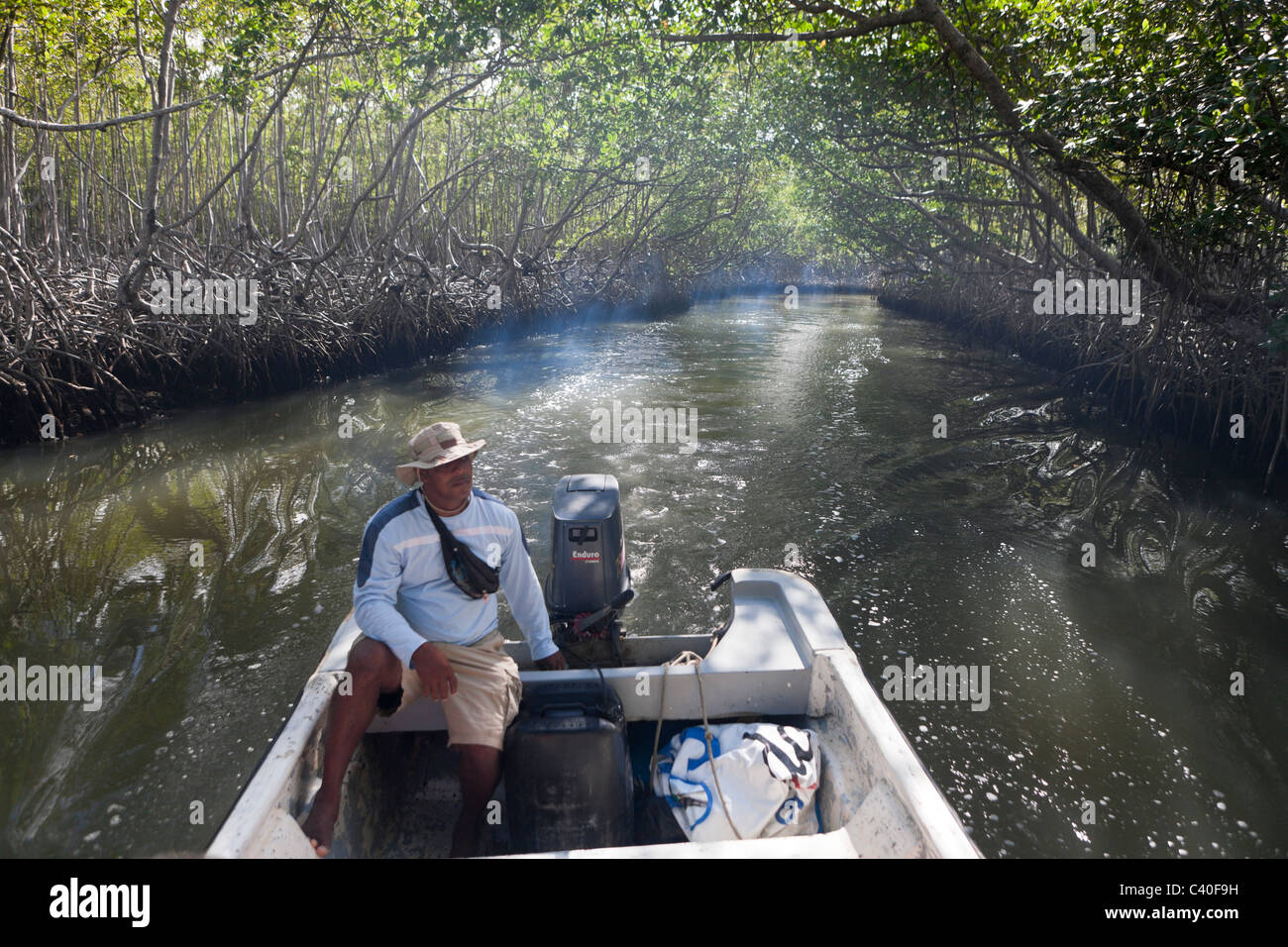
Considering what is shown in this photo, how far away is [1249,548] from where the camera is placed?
6129mm

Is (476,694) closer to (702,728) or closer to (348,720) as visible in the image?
(348,720)

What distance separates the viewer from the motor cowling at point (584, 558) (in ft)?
10.6

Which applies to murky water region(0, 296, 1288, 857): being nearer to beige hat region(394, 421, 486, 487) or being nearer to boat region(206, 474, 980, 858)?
boat region(206, 474, 980, 858)

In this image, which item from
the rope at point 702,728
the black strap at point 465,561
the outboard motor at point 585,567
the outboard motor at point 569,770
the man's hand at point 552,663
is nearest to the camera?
the rope at point 702,728

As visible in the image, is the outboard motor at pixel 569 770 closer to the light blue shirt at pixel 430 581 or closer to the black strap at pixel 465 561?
the light blue shirt at pixel 430 581

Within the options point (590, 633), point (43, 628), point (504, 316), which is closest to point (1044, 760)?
point (590, 633)

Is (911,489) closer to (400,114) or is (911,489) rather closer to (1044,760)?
(1044,760)

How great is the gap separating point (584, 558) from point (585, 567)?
4 centimetres

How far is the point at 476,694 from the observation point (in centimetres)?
248

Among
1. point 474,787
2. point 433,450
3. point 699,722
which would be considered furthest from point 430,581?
point 699,722

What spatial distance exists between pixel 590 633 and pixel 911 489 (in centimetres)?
522

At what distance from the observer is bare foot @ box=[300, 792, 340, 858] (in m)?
2.09

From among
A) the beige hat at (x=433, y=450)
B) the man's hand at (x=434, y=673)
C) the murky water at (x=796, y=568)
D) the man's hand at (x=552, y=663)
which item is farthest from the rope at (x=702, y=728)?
the murky water at (x=796, y=568)

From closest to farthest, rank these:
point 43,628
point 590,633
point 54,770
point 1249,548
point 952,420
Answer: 1. point 590,633
2. point 54,770
3. point 43,628
4. point 1249,548
5. point 952,420
